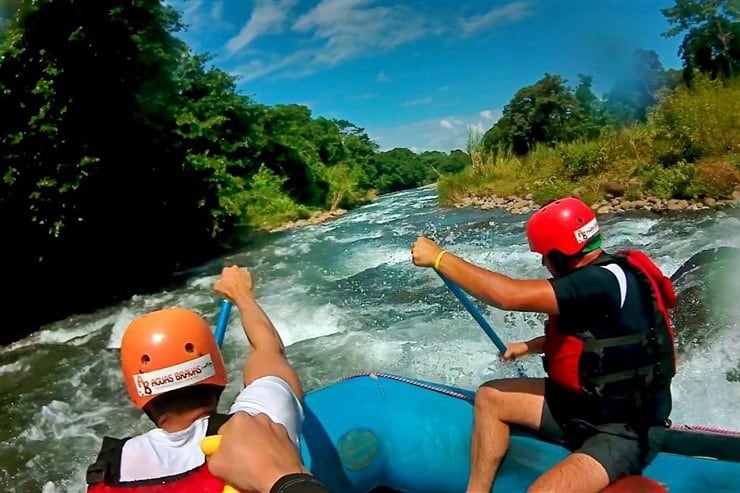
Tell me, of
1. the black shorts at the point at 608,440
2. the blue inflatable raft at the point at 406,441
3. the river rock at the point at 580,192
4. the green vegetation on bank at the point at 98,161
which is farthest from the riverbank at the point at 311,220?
the black shorts at the point at 608,440

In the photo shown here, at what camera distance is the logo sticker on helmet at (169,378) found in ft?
4.40

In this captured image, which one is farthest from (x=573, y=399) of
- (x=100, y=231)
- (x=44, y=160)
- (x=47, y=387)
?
(x=100, y=231)

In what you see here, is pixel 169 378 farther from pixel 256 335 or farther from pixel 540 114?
pixel 540 114

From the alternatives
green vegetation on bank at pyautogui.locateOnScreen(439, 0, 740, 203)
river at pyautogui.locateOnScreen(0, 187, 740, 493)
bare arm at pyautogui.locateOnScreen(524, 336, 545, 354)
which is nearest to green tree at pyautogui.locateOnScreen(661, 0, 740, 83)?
green vegetation on bank at pyautogui.locateOnScreen(439, 0, 740, 203)

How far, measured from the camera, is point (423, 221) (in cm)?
1675

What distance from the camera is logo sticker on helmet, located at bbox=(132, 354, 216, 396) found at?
134cm

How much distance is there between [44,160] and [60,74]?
1.37 meters

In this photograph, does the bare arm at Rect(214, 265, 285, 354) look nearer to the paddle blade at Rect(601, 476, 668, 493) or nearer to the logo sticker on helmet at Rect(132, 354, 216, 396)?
the logo sticker on helmet at Rect(132, 354, 216, 396)

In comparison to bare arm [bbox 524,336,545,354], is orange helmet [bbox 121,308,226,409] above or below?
above

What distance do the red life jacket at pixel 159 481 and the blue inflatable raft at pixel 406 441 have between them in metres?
1.26

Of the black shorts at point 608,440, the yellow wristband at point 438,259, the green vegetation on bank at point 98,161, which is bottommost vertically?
the black shorts at point 608,440

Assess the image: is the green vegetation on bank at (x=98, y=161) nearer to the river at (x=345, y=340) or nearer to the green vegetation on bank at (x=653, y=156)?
the river at (x=345, y=340)

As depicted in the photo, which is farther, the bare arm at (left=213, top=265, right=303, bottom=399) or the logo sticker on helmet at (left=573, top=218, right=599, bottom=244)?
the logo sticker on helmet at (left=573, top=218, right=599, bottom=244)

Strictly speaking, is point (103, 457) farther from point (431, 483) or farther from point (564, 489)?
point (431, 483)
